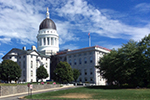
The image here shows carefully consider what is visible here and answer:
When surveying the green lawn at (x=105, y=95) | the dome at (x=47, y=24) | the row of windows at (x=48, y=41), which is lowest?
the green lawn at (x=105, y=95)

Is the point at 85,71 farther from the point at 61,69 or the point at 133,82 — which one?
the point at 133,82

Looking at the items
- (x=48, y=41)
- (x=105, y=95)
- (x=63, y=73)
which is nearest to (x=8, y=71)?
(x=63, y=73)

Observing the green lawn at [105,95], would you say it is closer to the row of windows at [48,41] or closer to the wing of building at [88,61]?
the wing of building at [88,61]

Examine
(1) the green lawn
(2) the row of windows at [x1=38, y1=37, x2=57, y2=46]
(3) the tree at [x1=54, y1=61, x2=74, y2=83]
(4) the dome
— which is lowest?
(1) the green lawn

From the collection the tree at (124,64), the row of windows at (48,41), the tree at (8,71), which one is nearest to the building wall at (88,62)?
the row of windows at (48,41)

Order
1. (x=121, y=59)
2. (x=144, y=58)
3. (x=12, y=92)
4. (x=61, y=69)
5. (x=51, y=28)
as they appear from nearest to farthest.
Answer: (x=12, y=92) < (x=144, y=58) < (x=121, y=59) < (x=61, y=69) < (x=51, y=28)

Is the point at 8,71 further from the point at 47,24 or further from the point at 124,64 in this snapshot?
the point at 47,24

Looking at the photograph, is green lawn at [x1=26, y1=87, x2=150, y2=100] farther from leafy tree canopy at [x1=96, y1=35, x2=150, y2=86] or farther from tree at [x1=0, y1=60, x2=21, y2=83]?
tree at [x1=0, y1=60, x2=21, y2=83]

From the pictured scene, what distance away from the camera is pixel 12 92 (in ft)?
133

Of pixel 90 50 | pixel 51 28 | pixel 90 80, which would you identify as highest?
pixel 51 28

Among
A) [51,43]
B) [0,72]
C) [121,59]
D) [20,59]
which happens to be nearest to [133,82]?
[121,59]

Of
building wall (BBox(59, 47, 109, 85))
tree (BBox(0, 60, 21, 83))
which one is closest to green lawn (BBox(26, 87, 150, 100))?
tree (BBox(0, 60, 21, 83))

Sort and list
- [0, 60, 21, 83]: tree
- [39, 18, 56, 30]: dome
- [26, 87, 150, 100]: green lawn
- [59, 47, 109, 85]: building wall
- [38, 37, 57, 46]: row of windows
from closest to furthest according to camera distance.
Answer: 1. [26, 87, 150, 100]: green lawn
2. [0, 60, 21, 83]: tree
3. [59, 47, 109, 85]: building wall
4. [38, 37, 57, 46]: row of windows
5. [39, 18, 56, 30]: dome

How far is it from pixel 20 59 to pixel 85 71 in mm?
28842
